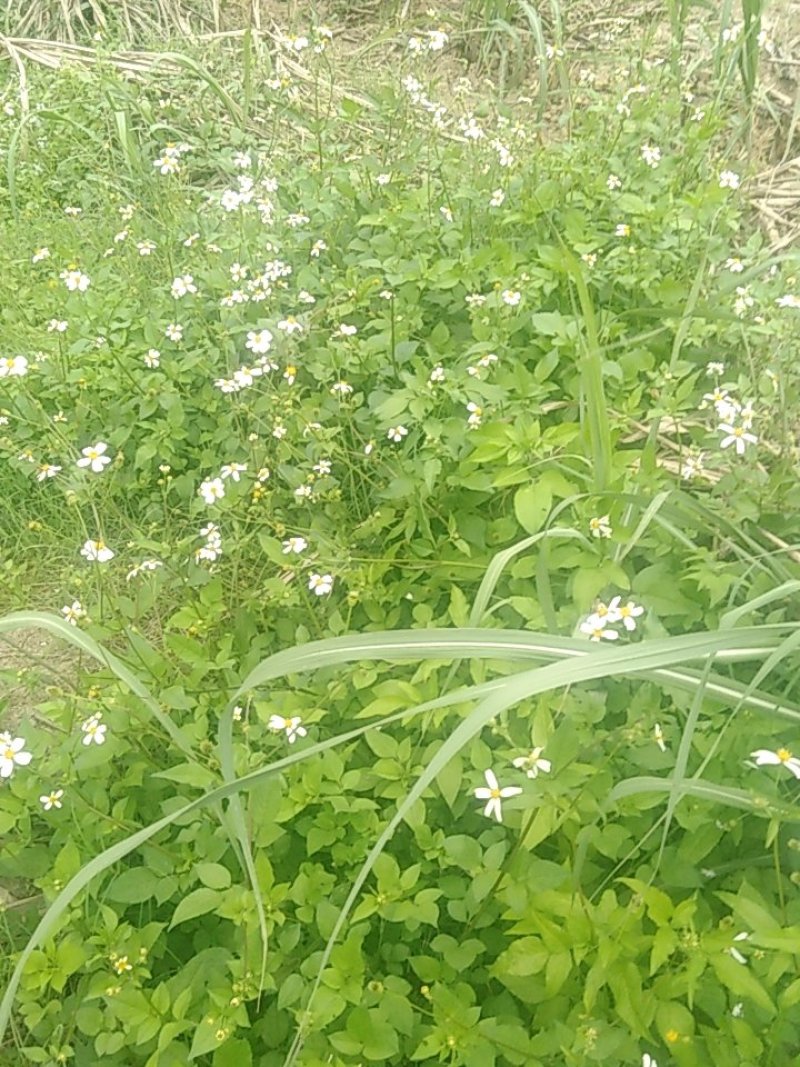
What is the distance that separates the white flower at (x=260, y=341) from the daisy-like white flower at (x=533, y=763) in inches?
43.6

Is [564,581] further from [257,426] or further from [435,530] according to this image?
[257,426]

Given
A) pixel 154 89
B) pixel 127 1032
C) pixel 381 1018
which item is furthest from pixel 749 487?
pixel 154 89

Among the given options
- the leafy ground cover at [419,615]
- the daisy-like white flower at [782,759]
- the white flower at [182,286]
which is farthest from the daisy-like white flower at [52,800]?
the white flower at [182,286]

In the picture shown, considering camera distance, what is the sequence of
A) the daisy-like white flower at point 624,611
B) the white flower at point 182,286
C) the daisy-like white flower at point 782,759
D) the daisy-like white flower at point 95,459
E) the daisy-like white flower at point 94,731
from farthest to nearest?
the white flower at point 182,286
the daisy-like white flower at point 95,459
the daisy-like white flower at point 94,731
the daisy-like white flower at point 624,611
the daisy-like white flower at point 782,759

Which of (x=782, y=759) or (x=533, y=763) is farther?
(x=533, y=763)

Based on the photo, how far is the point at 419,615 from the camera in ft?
5.36

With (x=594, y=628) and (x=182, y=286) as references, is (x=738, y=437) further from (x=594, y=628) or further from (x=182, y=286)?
(x=182, y=286)

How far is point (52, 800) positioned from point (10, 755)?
0.41ft

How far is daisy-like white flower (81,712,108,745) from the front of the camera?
152 centimetres

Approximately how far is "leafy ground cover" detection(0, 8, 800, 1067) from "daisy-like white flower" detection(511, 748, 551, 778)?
0.04ft

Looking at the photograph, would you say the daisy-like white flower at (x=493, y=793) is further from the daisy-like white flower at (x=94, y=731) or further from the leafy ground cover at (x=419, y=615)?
the daisy-like white flower at (x=94, y=731)

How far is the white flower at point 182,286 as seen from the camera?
2260mm

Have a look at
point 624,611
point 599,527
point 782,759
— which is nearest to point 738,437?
point 599,527

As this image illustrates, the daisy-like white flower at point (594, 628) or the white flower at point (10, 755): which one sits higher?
the daisy-like white flower at point (594, 628)
